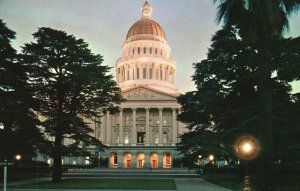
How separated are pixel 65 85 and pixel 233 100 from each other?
15.0m

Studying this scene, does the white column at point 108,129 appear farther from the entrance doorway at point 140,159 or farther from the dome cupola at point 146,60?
the dome cupola at point 146,60

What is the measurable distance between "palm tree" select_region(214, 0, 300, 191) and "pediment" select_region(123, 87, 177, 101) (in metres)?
80.9

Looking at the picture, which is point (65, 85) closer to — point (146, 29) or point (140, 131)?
point (140, 131)

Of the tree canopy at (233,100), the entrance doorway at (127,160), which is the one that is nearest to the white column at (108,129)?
the entrance doorway at (127,160)

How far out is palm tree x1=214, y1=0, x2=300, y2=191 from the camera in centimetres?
1414

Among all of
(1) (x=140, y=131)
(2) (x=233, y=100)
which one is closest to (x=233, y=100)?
(2) (x=233, y=100)

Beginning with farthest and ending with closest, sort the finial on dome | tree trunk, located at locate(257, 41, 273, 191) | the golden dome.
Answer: the finial on dome, the golden dome, tree trunk, located at locate(257, 41, 273, 191)

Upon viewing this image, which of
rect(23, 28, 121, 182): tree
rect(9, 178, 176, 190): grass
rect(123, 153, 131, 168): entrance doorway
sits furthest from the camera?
rect(123, 153, 131, 168): entrance doorway

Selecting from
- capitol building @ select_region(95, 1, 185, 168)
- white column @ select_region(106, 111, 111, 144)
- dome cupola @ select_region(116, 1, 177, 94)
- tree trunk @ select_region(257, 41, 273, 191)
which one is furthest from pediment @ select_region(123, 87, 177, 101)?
tree trunk @ select_region(257, 41, 273, 191)

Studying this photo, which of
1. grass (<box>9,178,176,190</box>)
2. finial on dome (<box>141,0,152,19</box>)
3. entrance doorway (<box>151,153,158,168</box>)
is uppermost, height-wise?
finial on dome (<box>141,0,152,19</box>)

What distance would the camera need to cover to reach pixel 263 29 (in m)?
15.0

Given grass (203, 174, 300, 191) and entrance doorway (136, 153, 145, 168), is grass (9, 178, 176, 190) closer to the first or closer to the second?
grass (203, 174, 300, 191)

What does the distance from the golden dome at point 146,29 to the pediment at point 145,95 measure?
82.9 ft

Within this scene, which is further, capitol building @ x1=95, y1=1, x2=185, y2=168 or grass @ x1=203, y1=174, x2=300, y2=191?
capitol building @ x1=95, y1=1, x2=185, y2=168
